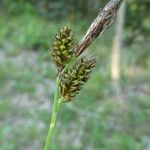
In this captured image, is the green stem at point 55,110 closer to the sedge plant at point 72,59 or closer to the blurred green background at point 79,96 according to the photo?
the sedge plant at point 72,59

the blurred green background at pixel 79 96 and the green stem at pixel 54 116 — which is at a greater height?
the blurred green background at pixel 79 96

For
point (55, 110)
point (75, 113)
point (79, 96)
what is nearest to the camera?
point (55, 110)

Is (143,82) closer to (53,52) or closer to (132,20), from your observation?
(132,20)

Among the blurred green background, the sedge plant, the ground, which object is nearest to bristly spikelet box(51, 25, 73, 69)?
the sedge plant

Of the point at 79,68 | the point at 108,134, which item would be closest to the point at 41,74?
the point at 108,134

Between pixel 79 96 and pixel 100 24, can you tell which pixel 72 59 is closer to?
pixel 100 24

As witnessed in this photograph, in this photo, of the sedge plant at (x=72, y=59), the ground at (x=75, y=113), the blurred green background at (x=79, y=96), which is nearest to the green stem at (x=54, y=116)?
the sedge plant at (x=72, y=59)

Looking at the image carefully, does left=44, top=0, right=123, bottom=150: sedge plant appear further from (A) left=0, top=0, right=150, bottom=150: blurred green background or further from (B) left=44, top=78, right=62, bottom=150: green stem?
(A) left=0, top=0, right=150, bottom=150: blurred green background

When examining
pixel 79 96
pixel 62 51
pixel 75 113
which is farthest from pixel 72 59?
pixel 75 113
